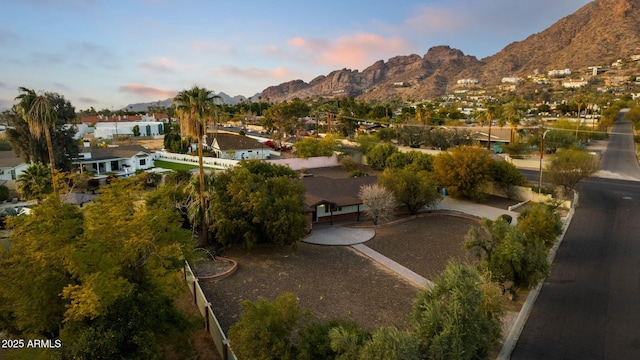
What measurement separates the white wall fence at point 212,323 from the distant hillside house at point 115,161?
137 feet

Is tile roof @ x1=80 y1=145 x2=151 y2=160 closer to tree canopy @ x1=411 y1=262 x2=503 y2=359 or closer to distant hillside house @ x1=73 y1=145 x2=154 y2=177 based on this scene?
distant hillside house @ x1=73 y1=145 x2=154 y2=177

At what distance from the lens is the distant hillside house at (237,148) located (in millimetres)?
68519

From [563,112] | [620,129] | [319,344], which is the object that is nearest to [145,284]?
[319,344]

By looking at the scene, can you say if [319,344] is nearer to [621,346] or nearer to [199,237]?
[621,346]

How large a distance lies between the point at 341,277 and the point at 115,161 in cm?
4783

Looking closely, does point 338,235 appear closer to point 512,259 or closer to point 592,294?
point 512,259

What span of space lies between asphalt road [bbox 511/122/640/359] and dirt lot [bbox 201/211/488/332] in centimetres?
562

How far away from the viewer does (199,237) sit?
27.8 meters

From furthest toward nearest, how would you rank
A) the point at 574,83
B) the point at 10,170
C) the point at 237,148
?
1. the point at 574,83
2. the point at 237,148
3. the point at 10,170

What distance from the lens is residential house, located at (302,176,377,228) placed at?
105 ft

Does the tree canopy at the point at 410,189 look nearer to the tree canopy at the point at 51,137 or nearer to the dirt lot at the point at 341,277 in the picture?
the dirt lot at the point at 341,277

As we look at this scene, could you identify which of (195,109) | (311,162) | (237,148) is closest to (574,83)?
(311,162)

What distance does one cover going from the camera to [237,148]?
229ft

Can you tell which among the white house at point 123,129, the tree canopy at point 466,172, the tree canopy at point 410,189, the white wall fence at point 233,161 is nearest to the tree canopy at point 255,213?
the tree canopy at point 410,189
